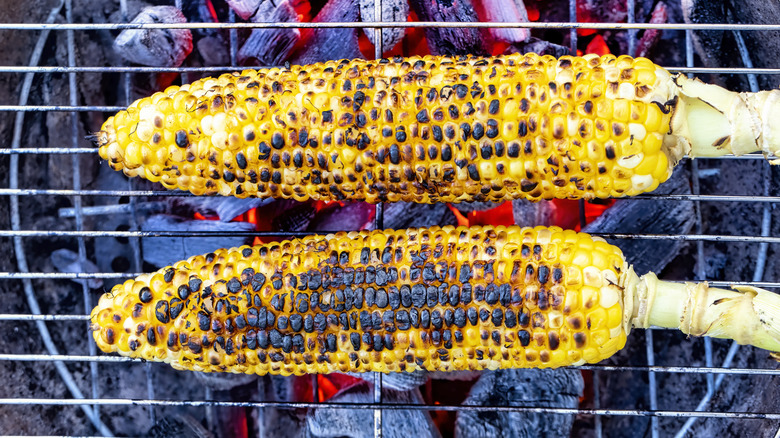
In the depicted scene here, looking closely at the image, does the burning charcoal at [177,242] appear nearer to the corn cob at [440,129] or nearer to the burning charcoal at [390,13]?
the corn cob at [440,129]

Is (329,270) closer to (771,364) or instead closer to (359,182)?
(359,182)

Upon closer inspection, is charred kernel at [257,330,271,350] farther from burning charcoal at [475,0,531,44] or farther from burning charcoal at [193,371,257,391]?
burning charcoal at [475,0,531,44]

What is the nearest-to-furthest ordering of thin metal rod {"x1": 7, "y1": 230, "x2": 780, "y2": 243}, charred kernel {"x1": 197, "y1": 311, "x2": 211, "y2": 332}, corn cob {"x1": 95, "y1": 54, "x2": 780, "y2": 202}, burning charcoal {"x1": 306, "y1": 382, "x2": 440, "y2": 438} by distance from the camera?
corn cob {"x1": 95, "y1": 54, "x2": 780, "y2": 202} < charred kernel {"x1": 197, "y1": 311, "x2": 211, "y2": 332} < thin metal rod {"x1": 7, "y1": 230, "x2": 780, "y2": 243} < burning charcoal {"x1": 306, "y1": 382, "x2": 440, "y2": 438}

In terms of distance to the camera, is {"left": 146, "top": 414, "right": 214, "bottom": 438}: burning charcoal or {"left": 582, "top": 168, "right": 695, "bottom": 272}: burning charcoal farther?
{"left": 146, "top": 414, "right": 214, "bottom": 438}: burning charcoal

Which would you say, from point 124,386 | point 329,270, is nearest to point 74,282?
point 124,386

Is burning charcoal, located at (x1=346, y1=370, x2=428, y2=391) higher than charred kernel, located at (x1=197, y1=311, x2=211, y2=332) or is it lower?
lower

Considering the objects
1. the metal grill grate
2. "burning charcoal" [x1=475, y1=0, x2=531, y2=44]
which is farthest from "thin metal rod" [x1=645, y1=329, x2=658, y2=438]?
"burning charcoal" [x1=475, y1=0, x2=531, y2=44]

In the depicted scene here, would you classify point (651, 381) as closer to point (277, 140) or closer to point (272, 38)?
point (277, 140)
